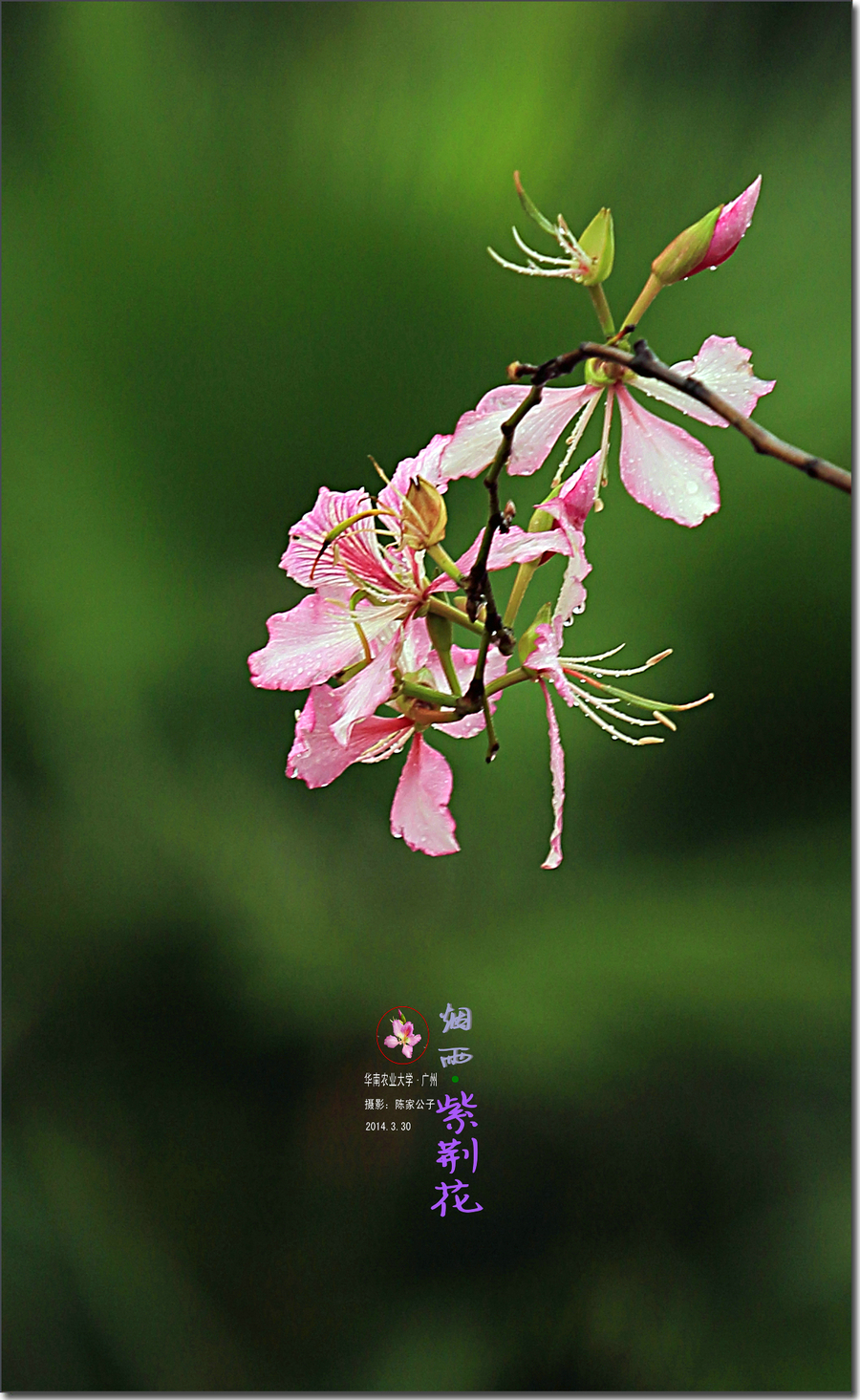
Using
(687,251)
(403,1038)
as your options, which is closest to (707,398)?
(687,251)

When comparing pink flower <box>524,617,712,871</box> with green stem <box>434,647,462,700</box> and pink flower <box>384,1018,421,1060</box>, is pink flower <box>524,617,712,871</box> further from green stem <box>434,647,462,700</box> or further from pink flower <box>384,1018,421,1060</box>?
pink flower <box>384,1018,421,1060</box>

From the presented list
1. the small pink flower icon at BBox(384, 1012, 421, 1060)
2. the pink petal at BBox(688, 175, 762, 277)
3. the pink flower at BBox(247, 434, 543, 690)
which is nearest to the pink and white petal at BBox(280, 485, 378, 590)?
the pink flower at BBox(247, 434, 543, 690)

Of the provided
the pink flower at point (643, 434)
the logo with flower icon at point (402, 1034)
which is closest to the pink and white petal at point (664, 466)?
the pink flower at point (643, 434)

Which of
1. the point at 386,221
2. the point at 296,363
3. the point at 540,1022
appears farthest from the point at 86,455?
the point at 540,1022

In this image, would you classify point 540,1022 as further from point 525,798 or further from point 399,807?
point 399,807

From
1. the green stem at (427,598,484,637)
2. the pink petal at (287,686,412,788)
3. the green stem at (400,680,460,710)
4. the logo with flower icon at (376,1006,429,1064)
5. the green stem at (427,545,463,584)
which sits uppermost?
the green stem at (427,545,463,584)

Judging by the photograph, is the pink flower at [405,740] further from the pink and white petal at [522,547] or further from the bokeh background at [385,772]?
the bokeh background at [385,772]

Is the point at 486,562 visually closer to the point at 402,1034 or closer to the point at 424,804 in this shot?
the point at 424,804
